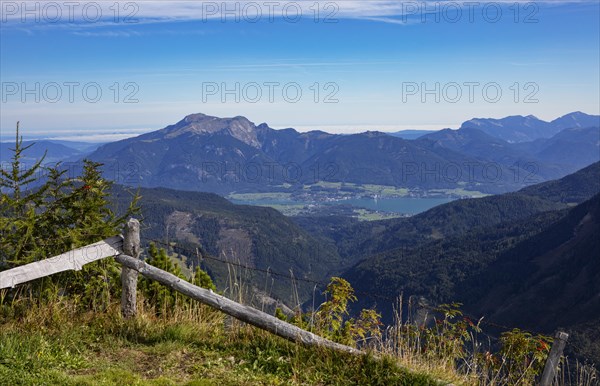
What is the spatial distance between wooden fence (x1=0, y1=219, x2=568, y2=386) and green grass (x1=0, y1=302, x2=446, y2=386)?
0.79ft

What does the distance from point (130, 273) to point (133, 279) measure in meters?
0.14

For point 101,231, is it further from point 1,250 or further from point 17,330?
point 17,330

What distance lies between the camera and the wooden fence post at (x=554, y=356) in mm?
7133

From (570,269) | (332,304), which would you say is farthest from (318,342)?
(570,269)

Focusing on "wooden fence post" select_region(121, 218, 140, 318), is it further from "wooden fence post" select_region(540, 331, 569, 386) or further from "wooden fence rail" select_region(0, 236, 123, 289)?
"wooden fence post" select_region(540, 331, 569, 386)

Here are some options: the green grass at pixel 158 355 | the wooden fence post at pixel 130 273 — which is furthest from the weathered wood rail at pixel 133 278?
the green grass at pixel 158 355

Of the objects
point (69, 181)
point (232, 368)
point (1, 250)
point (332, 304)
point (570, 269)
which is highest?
point (69, 181)

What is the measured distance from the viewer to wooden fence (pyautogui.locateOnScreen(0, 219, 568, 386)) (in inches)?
316

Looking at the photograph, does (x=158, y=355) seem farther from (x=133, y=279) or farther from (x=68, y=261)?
(x=68, y=261)

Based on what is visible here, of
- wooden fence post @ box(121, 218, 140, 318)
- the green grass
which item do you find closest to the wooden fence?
wooden fence post @ box(121, 218, 140, 318)

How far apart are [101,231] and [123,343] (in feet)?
9.51

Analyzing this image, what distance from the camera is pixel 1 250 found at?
9375mm

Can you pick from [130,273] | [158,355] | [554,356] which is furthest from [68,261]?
[554,356]

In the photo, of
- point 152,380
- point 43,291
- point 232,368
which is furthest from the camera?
point 43,291
